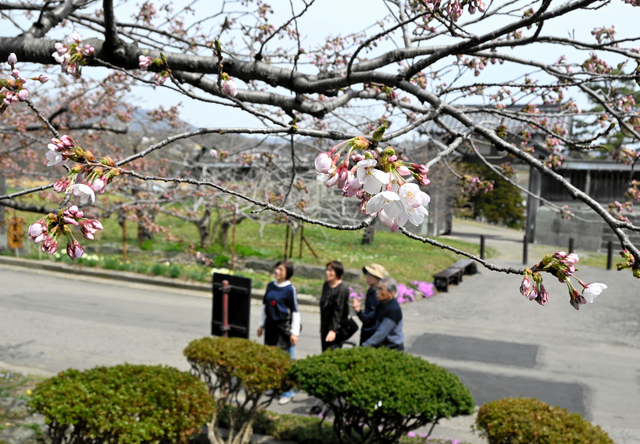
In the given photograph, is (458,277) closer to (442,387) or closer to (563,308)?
(563,308)

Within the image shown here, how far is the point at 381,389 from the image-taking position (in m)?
4.11

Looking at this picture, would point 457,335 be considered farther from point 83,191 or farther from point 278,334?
point 83,191

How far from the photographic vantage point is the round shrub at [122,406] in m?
3.66

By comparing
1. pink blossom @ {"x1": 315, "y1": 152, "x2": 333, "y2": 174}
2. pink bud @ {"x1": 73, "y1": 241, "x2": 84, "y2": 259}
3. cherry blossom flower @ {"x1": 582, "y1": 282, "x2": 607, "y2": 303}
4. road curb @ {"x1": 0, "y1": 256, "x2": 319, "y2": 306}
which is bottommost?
road curb @ {"x1": 0, "y1": 256, "x2": 319, "y2": 306}

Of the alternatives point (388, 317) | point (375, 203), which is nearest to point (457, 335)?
point (388, 317)

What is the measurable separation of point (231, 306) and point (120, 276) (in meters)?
8.59

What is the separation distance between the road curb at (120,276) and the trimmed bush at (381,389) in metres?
7.27

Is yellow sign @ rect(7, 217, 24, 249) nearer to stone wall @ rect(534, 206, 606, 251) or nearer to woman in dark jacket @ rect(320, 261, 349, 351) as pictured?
woman in dark jacket @ rect(320, 261, 349, 351)

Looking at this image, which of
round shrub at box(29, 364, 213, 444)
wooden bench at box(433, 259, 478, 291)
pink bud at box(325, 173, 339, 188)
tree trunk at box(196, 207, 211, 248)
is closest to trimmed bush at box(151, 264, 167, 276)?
tree trunk at box(196, 207, 211, 248)

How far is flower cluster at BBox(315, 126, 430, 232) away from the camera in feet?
3.75

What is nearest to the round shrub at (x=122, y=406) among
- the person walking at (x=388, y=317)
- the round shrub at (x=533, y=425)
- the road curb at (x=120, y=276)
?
the person walking at (x=388, y=317)

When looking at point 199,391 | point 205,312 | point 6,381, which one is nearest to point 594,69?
point 199,391

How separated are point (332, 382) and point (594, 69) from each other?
361cm

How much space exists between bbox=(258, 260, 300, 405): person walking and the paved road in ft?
2.69
